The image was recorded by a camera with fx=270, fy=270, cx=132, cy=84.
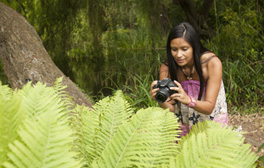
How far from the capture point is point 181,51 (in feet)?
6.00

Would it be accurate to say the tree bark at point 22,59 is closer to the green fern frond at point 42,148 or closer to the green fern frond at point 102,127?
the green fern frond at point 102,127

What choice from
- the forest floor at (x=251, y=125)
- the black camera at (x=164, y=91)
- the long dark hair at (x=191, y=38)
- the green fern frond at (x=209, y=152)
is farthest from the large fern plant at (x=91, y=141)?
the forest floor at (x=251, y=125)

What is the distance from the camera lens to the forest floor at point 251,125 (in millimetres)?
2958

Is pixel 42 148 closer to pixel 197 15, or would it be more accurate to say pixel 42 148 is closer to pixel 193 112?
pixel 193 112

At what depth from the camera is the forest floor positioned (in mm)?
2958

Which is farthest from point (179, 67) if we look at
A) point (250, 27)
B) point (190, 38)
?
point (250, 27)

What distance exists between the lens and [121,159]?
36cm

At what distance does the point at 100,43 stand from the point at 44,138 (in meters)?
4.22

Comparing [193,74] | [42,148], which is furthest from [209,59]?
[42,148]

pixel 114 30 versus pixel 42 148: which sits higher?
pixel 42 148

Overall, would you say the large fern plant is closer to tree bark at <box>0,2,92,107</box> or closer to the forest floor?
tree bark at <box>0,2,92,107</box>

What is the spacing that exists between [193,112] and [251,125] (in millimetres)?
1647

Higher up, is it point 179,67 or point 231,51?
point 179,67

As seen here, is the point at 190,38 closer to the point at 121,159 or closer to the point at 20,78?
the point at 20,78
